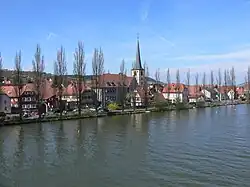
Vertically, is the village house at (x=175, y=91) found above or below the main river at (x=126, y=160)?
above

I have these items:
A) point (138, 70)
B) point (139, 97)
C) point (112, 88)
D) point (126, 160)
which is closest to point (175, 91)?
point (138, 70)

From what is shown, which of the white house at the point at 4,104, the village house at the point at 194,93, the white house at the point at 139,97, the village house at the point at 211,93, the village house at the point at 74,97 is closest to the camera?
the white house at the point at 4,104

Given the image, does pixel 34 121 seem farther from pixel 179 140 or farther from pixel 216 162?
pixel 216 162

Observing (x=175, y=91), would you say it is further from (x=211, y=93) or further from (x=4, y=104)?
(x=4, y=104)

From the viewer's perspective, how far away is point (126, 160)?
21.3 meters

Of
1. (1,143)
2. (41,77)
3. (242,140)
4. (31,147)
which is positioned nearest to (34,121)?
(41,77)

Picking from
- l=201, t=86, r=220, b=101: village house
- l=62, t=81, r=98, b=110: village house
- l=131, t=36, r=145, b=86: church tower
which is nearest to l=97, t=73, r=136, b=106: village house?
l=131, t=36, r=145, b=86: church tower

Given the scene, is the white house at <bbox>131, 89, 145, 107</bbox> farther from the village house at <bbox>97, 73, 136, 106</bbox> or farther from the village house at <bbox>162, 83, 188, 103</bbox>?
the village house at <bbox>162, 83, 188, 103</bbox>

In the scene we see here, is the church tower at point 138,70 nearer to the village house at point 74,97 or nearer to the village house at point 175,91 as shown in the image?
the village house at point 175,91

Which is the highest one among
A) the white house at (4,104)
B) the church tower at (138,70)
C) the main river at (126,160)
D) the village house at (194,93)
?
the church tower at (138,70)

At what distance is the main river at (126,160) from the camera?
16.9 metres

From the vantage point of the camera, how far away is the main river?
16875 mm

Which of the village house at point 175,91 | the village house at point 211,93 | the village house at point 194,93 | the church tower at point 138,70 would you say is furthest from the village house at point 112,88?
the village house at point 211,93

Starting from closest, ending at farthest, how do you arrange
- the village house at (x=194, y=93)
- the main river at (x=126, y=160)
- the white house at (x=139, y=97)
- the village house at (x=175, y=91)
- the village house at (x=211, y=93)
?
the main river at (x=126, y=160) → the white house at (x=139, y=97) → the village house at (x=175, y=91) → the village house at (x=194, y=93) → the village house at (x=211, y=93)
